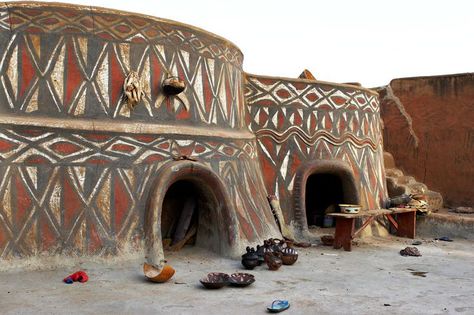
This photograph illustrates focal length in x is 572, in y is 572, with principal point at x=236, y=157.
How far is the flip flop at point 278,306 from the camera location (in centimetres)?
627

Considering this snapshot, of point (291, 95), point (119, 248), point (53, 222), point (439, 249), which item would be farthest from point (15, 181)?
point (439, 249)

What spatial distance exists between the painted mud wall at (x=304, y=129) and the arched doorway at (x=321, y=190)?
0.14 metres

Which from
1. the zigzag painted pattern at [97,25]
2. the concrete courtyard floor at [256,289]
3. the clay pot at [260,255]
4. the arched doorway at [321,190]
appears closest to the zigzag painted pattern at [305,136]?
the arched doorway at [321,190]

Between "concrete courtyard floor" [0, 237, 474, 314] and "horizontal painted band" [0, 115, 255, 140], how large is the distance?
1956 millimetres

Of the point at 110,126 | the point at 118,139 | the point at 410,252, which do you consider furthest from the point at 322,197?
the point at 110,126

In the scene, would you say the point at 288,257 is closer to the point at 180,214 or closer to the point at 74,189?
the point at 180,214

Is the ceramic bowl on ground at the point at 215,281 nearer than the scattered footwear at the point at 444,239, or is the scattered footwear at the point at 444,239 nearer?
the ceramic bowl on ground at the point at 215,281

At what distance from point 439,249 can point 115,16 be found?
24.8ft

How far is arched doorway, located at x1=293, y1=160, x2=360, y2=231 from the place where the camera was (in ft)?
38.6

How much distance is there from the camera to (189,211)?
986 cm

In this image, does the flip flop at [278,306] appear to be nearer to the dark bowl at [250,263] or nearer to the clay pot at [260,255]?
the dark bowl at [250,263]

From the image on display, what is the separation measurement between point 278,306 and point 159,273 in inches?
72.1

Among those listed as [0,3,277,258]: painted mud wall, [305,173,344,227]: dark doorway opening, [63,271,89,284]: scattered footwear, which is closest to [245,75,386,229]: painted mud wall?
[305,173,344,227]: dark doorway opening

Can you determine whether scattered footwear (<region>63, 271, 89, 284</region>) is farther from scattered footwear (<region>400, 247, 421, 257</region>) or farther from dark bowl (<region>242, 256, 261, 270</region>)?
scattered footwear (<region>400, 247, 421, 257</region>)
